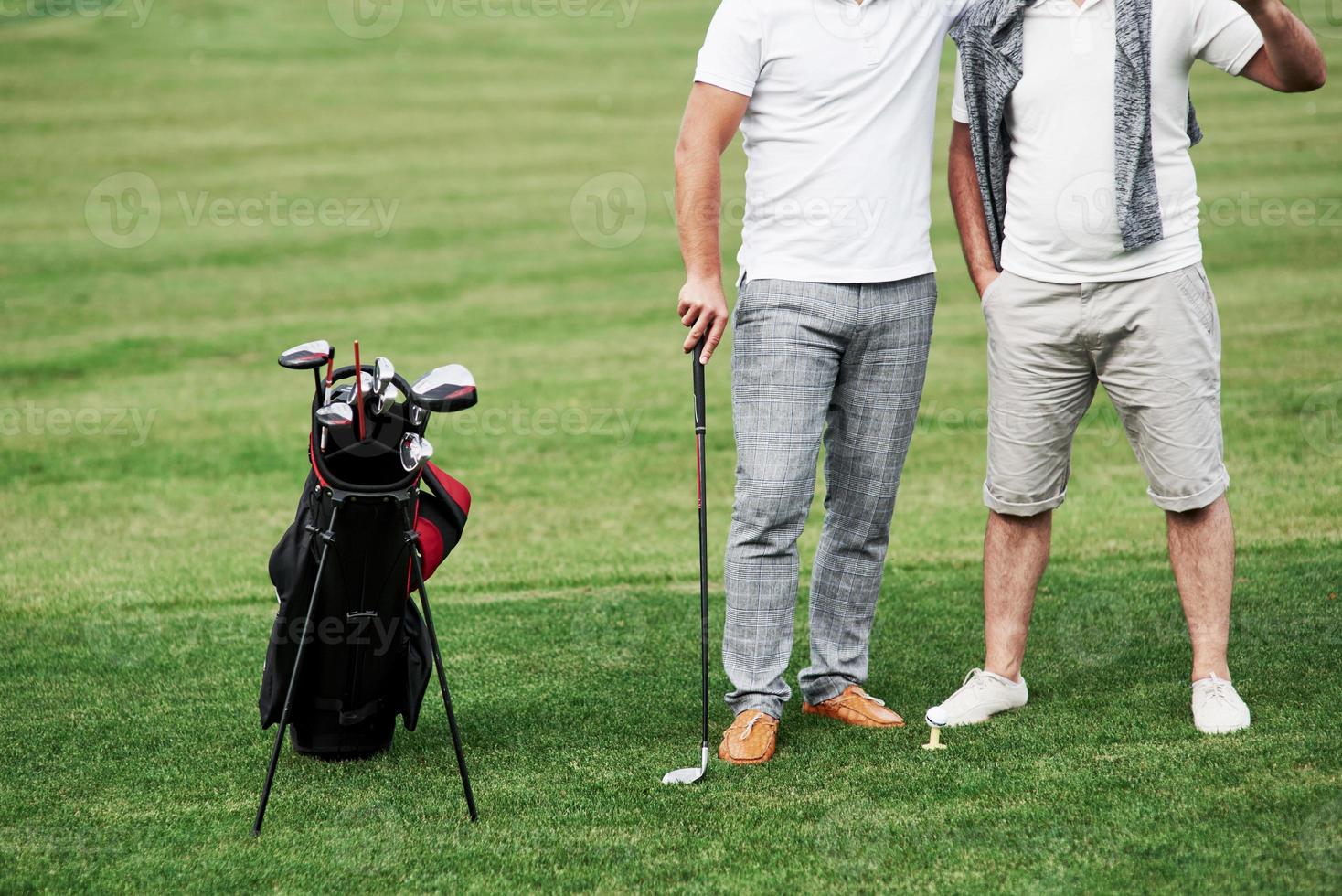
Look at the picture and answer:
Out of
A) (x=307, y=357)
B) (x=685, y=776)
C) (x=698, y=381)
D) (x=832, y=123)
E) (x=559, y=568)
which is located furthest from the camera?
(x=559, y=568)

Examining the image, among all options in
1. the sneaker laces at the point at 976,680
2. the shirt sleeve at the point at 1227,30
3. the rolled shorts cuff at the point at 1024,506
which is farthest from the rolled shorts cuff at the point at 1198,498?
the shirt sleeve at the point at 1227,30

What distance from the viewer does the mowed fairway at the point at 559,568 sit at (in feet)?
10.5

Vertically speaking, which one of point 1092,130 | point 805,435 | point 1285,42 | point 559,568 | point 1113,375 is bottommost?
A: point 559,568

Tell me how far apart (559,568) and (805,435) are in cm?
273

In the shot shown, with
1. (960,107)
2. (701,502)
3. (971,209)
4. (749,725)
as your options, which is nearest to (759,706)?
(749,725)

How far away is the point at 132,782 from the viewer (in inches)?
146

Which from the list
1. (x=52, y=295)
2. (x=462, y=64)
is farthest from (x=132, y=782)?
(x=462, y=64)

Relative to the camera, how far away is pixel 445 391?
3311 mm

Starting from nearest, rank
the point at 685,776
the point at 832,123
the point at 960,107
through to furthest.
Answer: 1. the point at 685,776
2. the point at 832,123
3. the point at 960,107

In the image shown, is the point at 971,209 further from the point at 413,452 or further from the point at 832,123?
the point at 413,452

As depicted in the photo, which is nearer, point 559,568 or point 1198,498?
point 1198,498

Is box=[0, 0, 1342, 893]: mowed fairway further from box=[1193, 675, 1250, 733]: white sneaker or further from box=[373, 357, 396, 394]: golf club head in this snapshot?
box=[373, 357, 396, 394]: golf club head

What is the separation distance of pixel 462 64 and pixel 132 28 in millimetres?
6577

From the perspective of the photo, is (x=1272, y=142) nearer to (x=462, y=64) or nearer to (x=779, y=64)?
(x=462, y=64)
